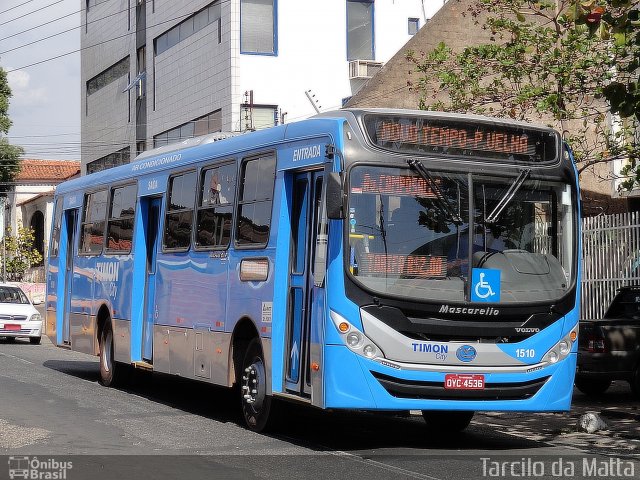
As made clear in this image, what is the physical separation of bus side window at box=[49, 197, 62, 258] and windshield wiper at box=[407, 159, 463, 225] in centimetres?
1129

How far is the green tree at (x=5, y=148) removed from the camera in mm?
49281

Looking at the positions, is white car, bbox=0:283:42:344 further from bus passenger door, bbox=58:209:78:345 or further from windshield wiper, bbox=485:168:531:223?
windshield wiper, bbox=485:168:531:223

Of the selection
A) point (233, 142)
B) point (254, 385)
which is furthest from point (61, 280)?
point (254, 385)

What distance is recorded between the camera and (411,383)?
11.0m

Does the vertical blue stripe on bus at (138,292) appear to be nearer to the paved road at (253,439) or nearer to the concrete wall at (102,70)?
the paved road at (253,439)

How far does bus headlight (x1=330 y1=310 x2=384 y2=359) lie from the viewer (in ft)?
35.8

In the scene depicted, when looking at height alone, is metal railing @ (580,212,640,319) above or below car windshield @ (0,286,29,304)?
above

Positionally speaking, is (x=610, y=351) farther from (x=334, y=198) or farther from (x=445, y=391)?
(x=334, y=198)

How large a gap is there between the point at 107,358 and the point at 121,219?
2184 mm

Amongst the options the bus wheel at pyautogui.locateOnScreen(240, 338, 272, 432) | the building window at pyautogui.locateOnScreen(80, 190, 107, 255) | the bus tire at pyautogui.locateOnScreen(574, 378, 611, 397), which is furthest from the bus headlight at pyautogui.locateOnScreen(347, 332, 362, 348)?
the building window at pyautogui.locateOnScreen(80, 190, 107, 255)

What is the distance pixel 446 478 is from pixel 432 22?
90.6ft

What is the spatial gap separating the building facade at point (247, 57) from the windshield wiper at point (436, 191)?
89.1 ft

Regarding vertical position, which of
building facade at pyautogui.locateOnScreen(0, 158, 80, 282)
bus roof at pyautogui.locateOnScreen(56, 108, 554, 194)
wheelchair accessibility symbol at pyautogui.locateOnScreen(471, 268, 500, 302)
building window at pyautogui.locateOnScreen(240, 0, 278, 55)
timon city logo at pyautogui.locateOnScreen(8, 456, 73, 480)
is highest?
building window at pyautogui.locateOnScreen(240, 0, 278, 55)

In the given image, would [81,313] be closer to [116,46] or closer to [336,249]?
[336,249]
